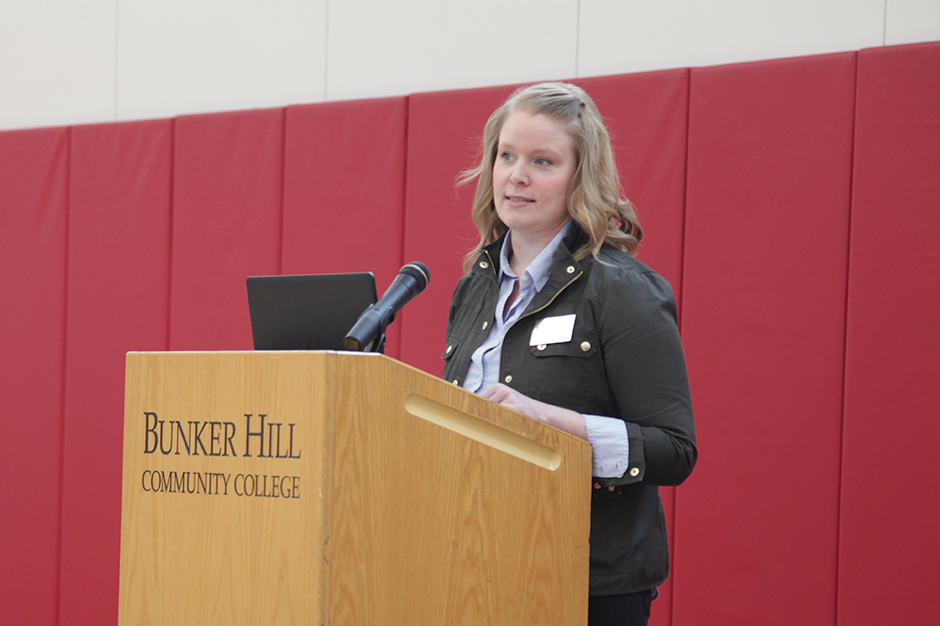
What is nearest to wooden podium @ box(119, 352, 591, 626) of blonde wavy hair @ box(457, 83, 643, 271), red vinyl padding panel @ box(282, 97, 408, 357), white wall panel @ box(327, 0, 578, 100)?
blonde wavy hair @ box(457, 83, 643, 271)

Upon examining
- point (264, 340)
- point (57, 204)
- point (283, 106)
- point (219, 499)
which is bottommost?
point (219, 499)

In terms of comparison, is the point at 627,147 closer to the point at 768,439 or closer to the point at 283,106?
the point at 768,439

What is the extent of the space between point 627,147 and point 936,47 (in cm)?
84

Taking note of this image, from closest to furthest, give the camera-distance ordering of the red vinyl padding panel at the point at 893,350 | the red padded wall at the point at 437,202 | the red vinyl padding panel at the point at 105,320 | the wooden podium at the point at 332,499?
the wooden podium at the point at 332,499 < the red vinyl padding panel at the point at 893,350 < the red padded wall at the point at 437,202 < the red vinyl padding panel at the point at 105,320

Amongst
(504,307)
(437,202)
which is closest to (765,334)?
(437,202)

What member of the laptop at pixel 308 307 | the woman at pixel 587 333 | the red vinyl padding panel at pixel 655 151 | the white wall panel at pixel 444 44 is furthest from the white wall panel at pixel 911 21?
the laptop at pixel 308 307

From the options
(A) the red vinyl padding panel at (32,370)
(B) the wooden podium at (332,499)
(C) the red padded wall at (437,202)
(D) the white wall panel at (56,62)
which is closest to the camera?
(B) the wooden podium at (332,499)

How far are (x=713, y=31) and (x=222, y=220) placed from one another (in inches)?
71.9

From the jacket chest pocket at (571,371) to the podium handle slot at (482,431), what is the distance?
0.52 ft

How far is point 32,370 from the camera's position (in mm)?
3518

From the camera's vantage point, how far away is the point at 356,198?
3064 mm

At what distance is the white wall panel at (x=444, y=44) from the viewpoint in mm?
2975

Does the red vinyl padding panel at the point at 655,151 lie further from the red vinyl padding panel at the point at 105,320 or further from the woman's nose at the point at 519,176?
the red vinyl padding panel at the point at 105,320

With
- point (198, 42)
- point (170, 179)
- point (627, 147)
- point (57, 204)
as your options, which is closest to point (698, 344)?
point (627, 147)
